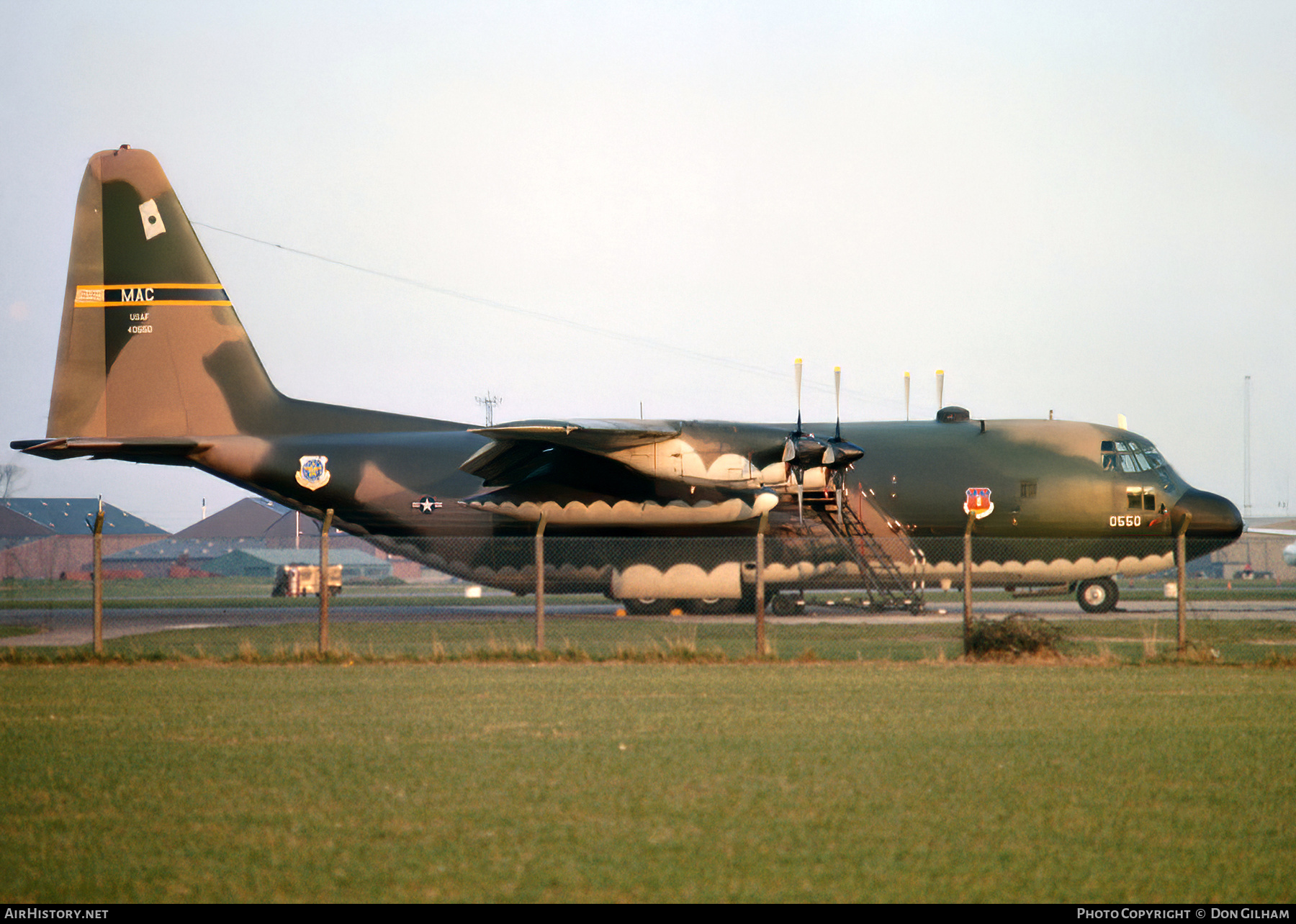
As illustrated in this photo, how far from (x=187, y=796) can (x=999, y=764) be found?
5.30 meters

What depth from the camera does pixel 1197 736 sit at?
8.77 meters

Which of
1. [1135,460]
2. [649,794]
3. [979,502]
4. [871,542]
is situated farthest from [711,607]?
[649,794]

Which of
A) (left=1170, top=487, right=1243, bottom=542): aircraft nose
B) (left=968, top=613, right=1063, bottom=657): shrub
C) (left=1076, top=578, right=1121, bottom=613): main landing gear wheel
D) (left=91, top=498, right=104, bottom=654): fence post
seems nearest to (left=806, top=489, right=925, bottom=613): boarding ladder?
(left=1076, top=578, right=1121, bottom=613): main landing gear wheel

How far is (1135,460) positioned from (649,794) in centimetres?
2148

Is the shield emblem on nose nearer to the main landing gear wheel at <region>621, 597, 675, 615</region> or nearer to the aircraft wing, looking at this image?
the aircraft wing

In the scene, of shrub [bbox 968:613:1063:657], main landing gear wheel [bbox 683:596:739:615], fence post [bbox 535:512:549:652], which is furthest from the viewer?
main landing gear wheel [bbox 683:596:739:615]

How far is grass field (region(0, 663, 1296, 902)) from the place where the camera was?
4.96 metres

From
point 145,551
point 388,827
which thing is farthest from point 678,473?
point 145,551

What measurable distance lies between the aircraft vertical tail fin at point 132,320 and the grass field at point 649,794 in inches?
564

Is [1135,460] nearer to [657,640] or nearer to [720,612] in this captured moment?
[720,612]

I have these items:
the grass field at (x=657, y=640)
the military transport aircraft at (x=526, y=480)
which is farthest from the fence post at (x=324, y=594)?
the military transport aircraft at (x=526, y=480)

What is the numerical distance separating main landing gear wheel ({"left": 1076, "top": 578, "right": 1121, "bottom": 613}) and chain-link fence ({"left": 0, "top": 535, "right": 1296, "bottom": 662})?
0.12 ft

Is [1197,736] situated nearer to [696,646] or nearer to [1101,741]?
[1101,741]

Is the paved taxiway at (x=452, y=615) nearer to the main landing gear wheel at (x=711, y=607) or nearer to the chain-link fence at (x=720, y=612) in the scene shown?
the chain-link fence at (x=720, y=612)
